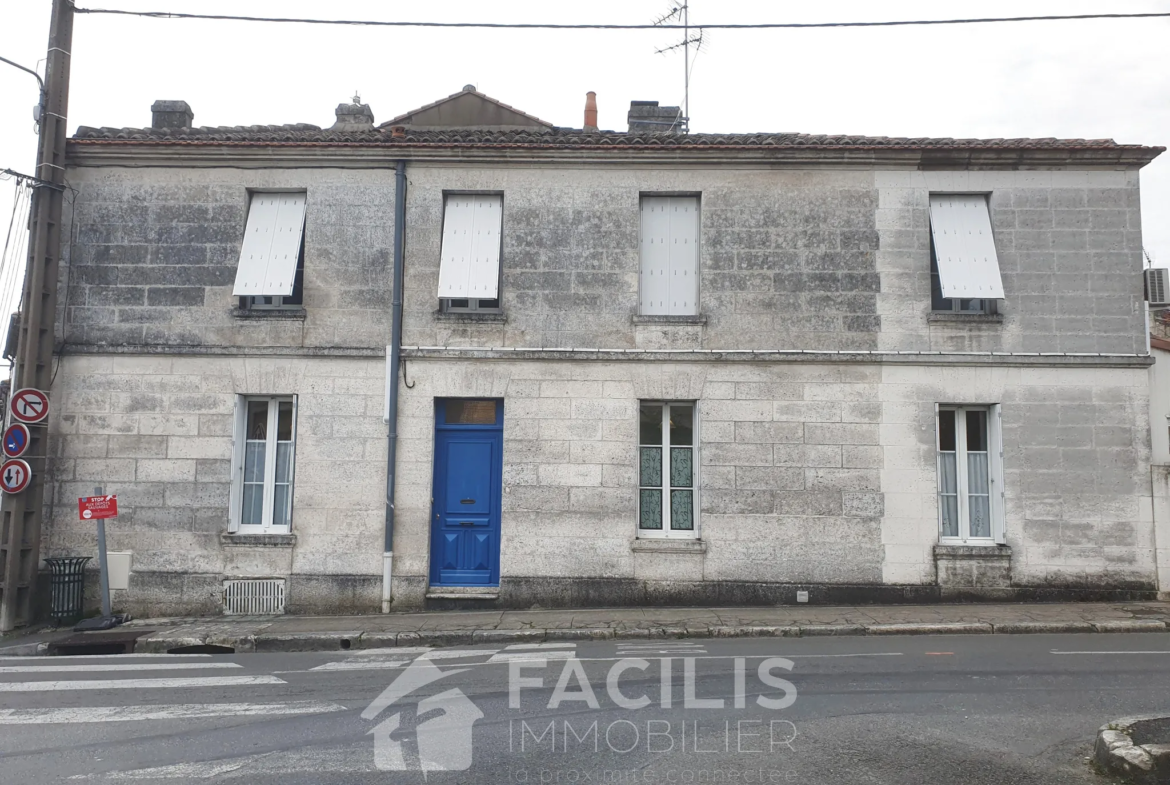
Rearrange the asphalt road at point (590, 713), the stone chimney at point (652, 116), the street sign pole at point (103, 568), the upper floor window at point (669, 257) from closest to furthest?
1. the asphalt road at point (590, 713)
2. the street sign pole at point (103, 568)
3. the upper floor window at point (669, 257)
4. the stone chimney at point (652, 116)

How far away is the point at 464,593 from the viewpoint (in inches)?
434

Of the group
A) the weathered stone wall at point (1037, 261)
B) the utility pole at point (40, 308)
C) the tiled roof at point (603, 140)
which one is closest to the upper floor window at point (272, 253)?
the tiled roof at point (603, 140)

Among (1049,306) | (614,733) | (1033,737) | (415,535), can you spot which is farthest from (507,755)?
(1049,306)

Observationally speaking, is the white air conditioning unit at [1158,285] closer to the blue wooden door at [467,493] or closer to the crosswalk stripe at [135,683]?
the blue wooden door at [467,493]

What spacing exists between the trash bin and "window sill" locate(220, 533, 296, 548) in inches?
71.9

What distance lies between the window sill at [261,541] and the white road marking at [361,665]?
125 inches

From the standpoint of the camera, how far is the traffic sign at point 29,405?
34.2 feet

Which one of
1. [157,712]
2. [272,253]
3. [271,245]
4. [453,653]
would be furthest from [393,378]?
[157,712]

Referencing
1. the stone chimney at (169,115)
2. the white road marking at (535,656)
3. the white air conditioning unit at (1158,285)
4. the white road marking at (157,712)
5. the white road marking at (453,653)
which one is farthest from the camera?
the stone chimney at (169,115)

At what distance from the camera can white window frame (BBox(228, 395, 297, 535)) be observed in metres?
11.3

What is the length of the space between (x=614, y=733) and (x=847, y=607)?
5.97 metres

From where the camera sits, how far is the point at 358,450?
11.2m

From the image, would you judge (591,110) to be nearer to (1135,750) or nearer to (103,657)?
(103,657)

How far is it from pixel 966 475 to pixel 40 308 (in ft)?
41.0
